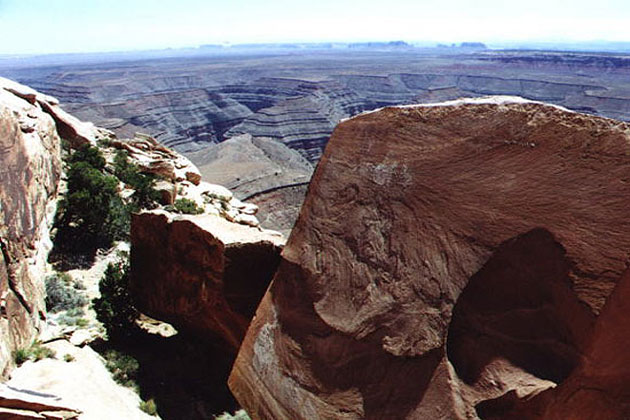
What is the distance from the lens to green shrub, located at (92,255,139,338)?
42.2 ft

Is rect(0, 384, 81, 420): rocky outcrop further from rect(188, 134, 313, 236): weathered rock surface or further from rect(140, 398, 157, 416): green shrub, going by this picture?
rect(188, 134, 313, 236): weathered rock surface

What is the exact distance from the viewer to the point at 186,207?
21.9 m

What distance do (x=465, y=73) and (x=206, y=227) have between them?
163m

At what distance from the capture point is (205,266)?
11.0 metres

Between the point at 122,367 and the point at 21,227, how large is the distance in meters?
4.50

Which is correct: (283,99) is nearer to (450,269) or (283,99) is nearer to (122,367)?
(122,367)

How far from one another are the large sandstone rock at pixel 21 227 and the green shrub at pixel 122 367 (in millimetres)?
1752

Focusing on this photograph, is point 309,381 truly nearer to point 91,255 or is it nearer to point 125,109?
point 91,255

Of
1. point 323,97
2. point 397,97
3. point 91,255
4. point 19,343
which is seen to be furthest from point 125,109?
point 19,343

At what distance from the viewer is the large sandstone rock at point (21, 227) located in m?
10.5

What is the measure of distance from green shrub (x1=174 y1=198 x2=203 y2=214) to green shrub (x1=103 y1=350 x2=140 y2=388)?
10276mm

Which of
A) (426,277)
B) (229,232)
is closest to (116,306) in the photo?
(229,232)

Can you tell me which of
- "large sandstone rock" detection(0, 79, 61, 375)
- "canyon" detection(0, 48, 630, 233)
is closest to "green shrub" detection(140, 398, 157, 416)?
"large sandstone rock" detection(0, 79, 61, 375)

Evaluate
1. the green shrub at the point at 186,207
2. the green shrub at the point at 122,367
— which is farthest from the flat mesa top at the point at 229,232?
the green shrub at the point at 186,207
